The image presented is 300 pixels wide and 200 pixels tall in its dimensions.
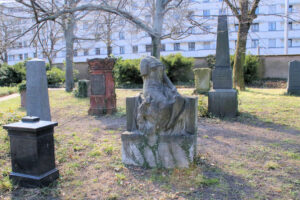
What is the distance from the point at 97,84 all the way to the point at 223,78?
4115mm

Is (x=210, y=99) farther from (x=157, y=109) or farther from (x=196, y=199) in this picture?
(x=196, y=199)

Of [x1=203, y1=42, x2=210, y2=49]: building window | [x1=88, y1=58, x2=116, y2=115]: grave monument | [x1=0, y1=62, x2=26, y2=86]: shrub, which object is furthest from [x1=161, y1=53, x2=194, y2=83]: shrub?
[x1=203, y1=42, x2=210, y2=49]: building window

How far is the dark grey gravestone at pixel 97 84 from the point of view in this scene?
876 cm

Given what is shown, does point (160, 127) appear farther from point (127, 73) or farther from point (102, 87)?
point (127, 73)

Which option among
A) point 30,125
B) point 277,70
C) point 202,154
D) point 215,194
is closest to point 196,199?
point 215,194

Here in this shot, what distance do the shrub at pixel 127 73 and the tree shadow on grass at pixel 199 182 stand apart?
1407cm

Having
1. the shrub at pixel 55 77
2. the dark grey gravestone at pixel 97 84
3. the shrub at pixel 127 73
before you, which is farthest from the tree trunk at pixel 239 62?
the shrub at pixel 55 77

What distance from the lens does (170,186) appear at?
135 inches

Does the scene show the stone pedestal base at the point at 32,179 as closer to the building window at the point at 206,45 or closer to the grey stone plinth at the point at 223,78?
the grey stone plinth at the point at 223,78

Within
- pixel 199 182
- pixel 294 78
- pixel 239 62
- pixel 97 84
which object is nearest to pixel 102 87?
pixel 97 84

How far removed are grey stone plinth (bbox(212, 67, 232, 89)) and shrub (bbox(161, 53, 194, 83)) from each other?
10022 millimetres

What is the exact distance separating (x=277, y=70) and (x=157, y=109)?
1693cm

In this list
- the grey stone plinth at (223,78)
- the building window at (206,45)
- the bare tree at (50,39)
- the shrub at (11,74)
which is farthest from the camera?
the building window at (206,45)

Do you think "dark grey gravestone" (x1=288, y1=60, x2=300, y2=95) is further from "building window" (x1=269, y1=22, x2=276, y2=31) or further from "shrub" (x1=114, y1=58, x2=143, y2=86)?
"building window" (x1=269, y1=22, x2=276, y2=31)
